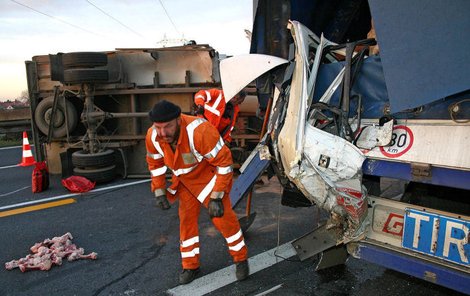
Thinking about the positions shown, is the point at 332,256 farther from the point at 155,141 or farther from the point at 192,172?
the point at 155,141

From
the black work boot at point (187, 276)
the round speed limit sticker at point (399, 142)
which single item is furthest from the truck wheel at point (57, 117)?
the round speed limit sticker at point (399, 142)

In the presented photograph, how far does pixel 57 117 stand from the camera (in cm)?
A: 664

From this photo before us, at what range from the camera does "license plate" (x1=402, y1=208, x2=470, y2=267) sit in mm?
2039

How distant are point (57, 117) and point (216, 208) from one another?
4.81 meters

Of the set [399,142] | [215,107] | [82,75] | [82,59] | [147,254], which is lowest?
[147,254]

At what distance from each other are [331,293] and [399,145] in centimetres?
133

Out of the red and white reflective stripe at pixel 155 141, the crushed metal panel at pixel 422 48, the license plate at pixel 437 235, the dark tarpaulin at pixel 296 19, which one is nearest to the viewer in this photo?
the crushed metal panel at pixel 422 48

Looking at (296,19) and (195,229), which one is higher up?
(296,19)

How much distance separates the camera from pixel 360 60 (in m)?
2.50

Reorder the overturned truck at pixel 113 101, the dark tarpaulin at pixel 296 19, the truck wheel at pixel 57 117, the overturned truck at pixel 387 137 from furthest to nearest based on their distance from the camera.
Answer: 1. the truck wheel at pixel 57 117
2. the overturned truck at pixel 113 101
3. the dark tarpaulin at pixel 296 19
4. the overturned truck at pixel 387 137

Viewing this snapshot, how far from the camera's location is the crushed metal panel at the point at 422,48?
1813mm

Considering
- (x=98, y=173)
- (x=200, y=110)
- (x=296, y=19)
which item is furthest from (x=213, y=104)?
(x=98, y=173)

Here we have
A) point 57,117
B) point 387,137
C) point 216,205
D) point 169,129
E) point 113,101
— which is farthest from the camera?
point 113,101

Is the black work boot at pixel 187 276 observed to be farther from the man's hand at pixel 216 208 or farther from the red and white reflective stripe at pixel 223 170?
the red and white reflective stripe at pixel 223 170
